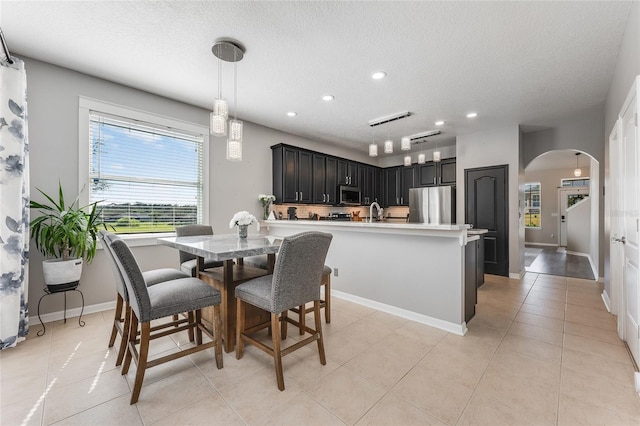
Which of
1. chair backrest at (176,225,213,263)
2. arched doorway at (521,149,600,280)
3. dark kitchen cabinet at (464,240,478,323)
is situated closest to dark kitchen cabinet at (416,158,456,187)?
arched doorway at (521,149,600,280)

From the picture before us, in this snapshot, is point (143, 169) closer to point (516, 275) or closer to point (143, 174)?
point (143, 174)

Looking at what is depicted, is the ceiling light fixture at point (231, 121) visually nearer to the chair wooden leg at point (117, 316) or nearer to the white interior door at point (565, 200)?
the chair wooden leg at point (117, 316)

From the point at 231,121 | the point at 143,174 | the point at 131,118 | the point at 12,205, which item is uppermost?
the point at 131,118

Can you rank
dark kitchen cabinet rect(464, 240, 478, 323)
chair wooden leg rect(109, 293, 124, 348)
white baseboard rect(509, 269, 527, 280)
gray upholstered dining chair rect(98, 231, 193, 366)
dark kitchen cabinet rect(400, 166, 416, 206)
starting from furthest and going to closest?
dark kitchen cabinet rect(400, 166, 416, 206) → white baseboard rect(509, 269, 527, 280) → dark kitchen cabinet rect(464, 240, 478, 323) → chair wooden leg rect(109, 293, 124, 348) → gray upholstered dining chair rect(98, 231, 193, 366)

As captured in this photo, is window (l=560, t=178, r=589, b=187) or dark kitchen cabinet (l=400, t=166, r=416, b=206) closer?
dark kitchen cabinet (l=400, t=166, r=416, b=206)

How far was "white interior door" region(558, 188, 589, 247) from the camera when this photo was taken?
27.6 ft

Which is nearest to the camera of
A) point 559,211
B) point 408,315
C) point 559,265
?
point 408,315

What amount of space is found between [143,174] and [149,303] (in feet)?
8.17

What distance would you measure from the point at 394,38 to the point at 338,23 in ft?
1.77

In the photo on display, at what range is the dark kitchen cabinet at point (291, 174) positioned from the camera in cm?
491

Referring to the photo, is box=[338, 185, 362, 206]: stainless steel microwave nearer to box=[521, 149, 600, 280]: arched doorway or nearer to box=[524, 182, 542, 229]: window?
box=[521, 149, 600, 280]: arched doorway

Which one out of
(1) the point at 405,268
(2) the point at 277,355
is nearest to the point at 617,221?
(1) the point at 405,268

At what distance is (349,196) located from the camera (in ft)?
20.7

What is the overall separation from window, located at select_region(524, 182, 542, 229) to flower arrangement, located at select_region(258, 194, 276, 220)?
9.02 metres
